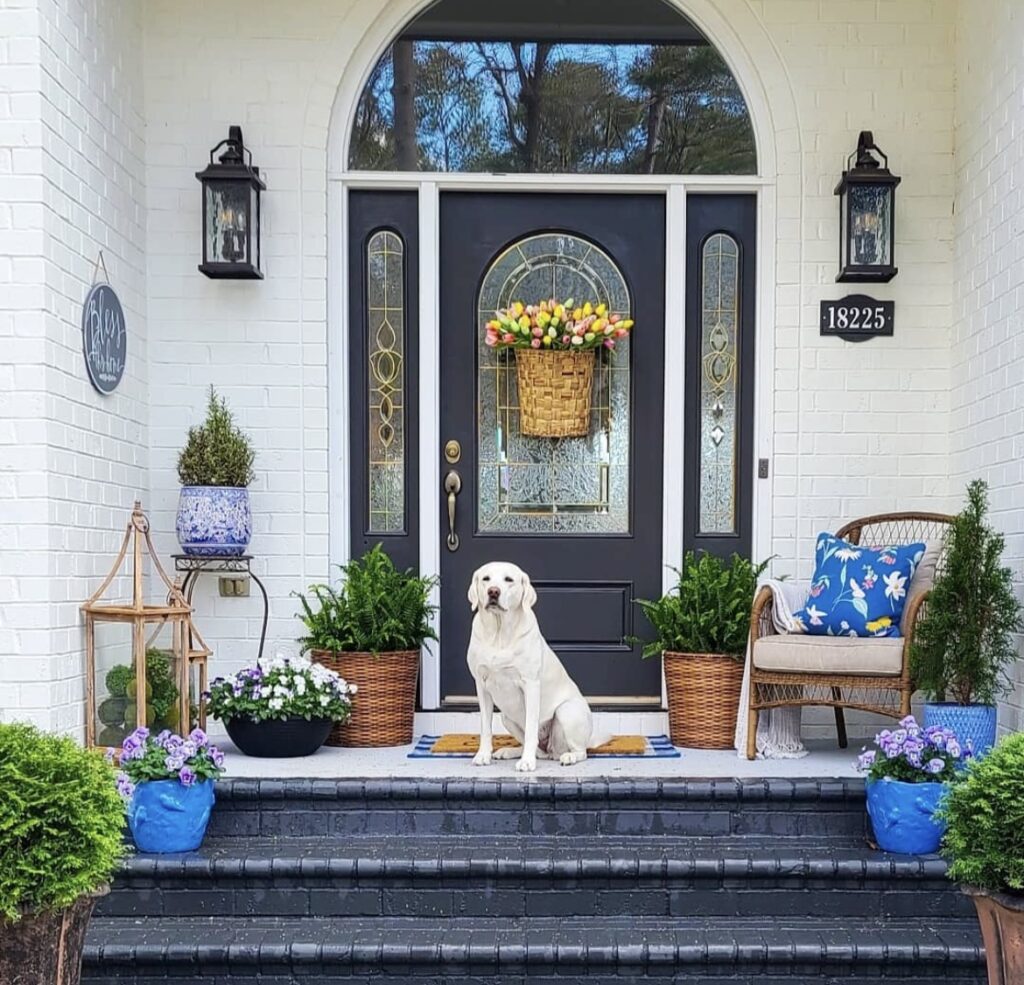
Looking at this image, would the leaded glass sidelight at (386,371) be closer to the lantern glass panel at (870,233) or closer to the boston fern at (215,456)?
the boston fern at (215,456)

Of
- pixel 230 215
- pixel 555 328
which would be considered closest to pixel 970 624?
pixel 555 328

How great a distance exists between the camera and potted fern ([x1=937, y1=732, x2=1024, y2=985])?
90.6 inches

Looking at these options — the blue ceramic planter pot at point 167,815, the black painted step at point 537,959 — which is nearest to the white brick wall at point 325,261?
the blue ceramic planter pot at point 167,815

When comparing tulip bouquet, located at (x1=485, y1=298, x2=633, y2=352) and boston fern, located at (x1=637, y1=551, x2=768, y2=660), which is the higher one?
tulip bouquet, located at (x1=485, y1=298, x2=633, y2=352)

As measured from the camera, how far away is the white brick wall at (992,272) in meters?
3.71

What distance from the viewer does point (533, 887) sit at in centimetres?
310

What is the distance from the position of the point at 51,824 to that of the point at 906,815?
2177 mm

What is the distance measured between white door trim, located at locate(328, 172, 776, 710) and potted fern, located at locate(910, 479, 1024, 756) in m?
0.91

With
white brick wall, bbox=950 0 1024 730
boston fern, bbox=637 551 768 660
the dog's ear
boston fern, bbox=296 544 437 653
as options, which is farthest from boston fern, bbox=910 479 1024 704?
boston fern, bbox=296 544 437 653

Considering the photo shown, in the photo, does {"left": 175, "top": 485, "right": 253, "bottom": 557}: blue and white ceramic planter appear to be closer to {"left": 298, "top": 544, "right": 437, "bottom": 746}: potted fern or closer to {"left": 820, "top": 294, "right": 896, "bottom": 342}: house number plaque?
{"left": 298, "top": 544, "right": 437, "bottom": 746}: potted fern

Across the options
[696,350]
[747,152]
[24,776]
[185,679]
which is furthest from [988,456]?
[24,776]

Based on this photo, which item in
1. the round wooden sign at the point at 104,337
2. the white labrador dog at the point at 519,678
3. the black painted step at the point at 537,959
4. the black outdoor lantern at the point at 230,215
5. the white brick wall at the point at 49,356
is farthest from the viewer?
the black outdoor lantern at the point at 230,215

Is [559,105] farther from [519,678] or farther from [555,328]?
[519,678]

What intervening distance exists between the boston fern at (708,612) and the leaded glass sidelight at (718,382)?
377 mm
